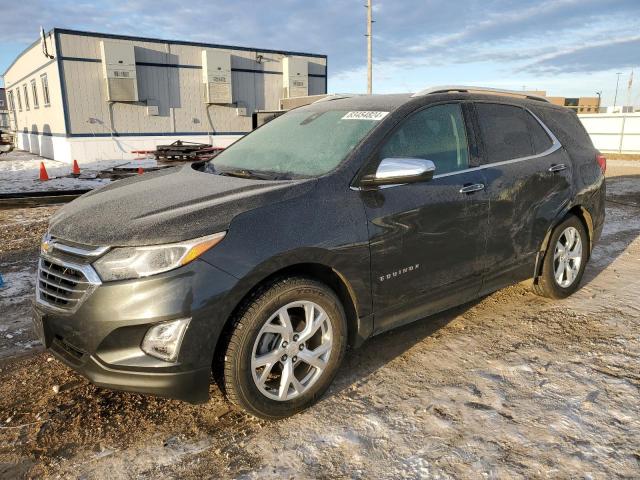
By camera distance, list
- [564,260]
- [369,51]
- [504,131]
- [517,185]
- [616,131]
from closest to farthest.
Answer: [517,185], [504,131], [564,260], [616,131], [369,51]

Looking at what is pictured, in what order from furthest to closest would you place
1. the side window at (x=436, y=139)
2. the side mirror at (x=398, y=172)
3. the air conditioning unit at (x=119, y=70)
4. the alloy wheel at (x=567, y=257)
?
the air conditioning unit at (x=119, y=70)
the alloy wheel at (x=567, y=257)
the side window at (x=436, y=139)
the side mirror at (x=398, y=172)

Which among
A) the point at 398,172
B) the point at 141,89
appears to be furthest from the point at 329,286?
the point at 141,89

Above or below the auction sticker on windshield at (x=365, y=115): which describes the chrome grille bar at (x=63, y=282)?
below

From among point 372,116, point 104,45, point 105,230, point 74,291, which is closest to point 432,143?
point 372,116

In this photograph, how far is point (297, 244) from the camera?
2.55m

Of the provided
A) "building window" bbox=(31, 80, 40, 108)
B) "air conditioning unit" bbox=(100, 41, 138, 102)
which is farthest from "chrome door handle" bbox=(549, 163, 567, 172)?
"building window" bbox=(31, 80, 40, 108)

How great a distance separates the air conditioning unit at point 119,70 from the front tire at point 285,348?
20053mm

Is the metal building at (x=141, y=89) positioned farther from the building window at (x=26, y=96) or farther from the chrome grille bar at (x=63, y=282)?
the chrome grille bar at (x=63, y=282)

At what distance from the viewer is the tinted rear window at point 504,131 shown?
146 inches

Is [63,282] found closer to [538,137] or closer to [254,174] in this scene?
[254,174]

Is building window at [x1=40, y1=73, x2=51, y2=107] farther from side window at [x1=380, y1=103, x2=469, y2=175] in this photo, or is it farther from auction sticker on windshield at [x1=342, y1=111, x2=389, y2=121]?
side window at [x1=380, y1=103, x2=469, y2=175]

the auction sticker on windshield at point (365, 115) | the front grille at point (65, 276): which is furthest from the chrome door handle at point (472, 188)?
the front grille at point (65, 276)

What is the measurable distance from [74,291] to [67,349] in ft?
1.10

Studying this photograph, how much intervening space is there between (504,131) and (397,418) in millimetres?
2376
